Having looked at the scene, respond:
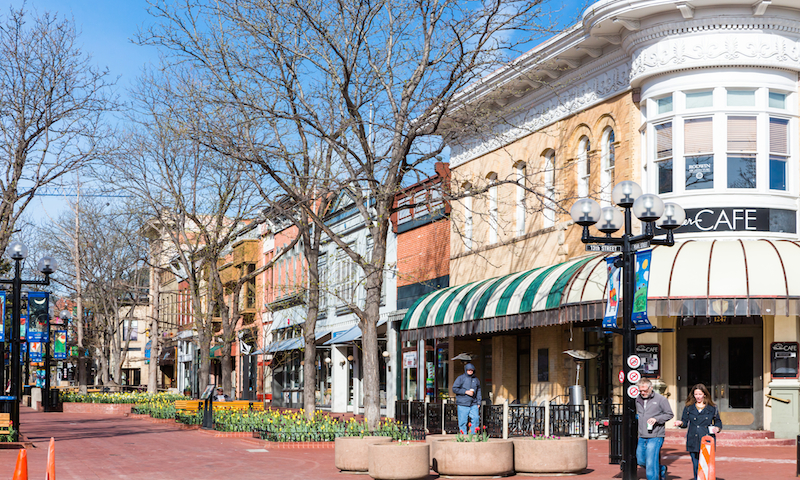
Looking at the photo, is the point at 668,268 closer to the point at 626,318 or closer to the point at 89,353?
the point at 626,318

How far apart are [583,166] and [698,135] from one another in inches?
156

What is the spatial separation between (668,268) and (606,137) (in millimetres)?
4899

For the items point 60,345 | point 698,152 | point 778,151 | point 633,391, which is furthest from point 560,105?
point 60,345

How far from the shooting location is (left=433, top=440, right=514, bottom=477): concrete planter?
46.6 feet

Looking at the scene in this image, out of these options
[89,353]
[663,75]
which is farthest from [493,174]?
[89,353]

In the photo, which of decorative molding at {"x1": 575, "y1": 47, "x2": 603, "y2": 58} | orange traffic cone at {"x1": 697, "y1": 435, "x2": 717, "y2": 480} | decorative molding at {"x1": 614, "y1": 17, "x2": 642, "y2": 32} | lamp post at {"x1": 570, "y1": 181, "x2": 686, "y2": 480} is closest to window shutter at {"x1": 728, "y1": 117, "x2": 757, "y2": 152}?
decorative molding at {"x1": 614, "y1": 17, "x2": 642, "y2": 32}

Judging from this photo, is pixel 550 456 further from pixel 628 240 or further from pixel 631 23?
pixel 631 23

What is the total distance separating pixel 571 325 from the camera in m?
23.2

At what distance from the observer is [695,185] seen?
21.0m

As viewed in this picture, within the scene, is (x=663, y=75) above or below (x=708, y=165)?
above

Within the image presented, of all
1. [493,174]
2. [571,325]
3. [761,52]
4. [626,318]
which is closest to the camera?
[626,318]

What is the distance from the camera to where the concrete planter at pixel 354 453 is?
15.1 m

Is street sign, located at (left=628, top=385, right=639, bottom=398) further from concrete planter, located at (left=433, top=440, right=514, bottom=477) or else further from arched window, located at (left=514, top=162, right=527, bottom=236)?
arched window, located at (left=514, top=162, right=527, bottom=236)

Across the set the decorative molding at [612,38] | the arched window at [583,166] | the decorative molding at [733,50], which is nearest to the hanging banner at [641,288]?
the decorative molding at [733,50]
